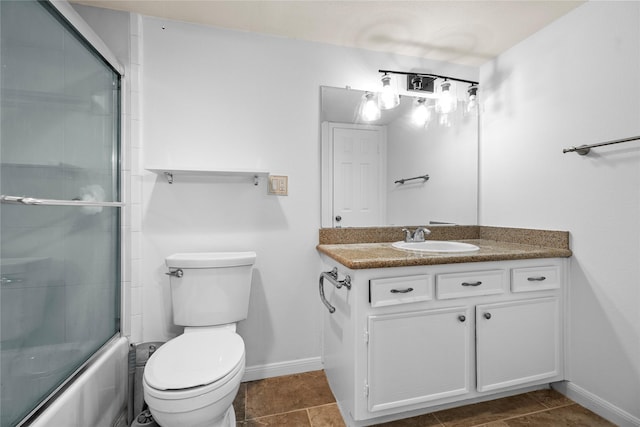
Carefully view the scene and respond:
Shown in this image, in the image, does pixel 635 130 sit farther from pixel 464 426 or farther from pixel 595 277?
pixel 464 426

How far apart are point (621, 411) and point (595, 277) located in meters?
0.63

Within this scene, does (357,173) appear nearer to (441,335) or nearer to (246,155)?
(246,155)

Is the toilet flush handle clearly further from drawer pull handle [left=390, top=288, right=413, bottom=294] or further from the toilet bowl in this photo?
drawer pull handle [left=390, top=288, right=413, bottom=294]

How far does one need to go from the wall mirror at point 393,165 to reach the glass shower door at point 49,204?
48.4 inches

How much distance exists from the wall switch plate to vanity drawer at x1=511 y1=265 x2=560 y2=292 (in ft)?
4.48

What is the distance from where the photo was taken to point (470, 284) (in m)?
1.47

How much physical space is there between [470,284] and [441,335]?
29 centimetres

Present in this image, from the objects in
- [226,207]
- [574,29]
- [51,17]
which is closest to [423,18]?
[574,29]

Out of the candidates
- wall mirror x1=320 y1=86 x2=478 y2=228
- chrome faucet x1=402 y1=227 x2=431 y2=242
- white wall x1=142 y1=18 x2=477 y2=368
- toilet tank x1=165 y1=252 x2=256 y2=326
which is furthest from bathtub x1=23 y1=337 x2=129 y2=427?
chrome faucet x1=402 y1=227 x2=431 y2=242

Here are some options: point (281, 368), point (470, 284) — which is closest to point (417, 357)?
point (470, 284)

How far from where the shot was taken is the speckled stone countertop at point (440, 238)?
1.38 meters

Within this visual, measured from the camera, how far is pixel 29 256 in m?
1.01

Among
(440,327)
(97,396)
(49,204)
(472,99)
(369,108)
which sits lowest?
(97,396)

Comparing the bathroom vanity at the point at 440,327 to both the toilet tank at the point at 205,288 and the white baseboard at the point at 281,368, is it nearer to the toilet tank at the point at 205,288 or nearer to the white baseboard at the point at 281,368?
the white baseboard at the point at 281,368
